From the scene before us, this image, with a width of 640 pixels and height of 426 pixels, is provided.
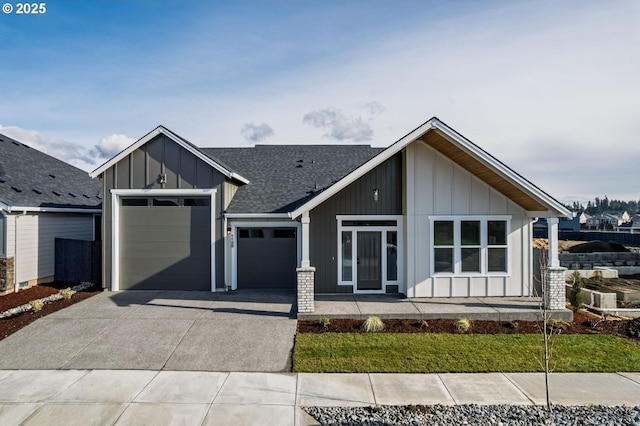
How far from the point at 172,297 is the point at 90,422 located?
703 centimetres

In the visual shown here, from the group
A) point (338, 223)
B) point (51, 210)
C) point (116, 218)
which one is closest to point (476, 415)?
point (338, 223)

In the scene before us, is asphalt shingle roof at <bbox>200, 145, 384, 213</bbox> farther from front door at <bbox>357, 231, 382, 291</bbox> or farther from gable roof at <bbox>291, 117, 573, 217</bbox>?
gable roof at <bbox>291, 117, 573, 217</bbox>

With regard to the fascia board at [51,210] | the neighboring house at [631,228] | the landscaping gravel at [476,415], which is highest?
the fascia board at [51,210]

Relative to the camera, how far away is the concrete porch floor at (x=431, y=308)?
953 centimetres

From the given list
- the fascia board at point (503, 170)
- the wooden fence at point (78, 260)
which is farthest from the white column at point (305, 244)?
the wooden fence at point (78, 260)

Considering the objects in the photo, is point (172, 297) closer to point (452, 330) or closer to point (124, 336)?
point (124, 336)

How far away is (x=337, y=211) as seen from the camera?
1189 centimetres

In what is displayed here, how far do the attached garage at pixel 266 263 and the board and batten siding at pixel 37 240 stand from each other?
7.43 m

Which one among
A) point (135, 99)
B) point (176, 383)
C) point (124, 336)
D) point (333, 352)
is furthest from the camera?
point (135, 99)

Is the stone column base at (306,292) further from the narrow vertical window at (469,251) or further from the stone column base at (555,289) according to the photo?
the stone column base at (555,289)

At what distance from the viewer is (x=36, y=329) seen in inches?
347

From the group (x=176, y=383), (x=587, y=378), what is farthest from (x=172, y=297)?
(x=587, y=378)

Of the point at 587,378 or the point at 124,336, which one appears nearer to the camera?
the point at 587,378

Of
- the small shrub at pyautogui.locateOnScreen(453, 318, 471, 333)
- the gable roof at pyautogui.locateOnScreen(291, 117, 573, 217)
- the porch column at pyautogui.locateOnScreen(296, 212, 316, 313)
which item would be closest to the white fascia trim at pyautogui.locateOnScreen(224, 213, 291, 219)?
the gable roof at pyautogui.locateOnScreen(291, 117, 573, 217)
